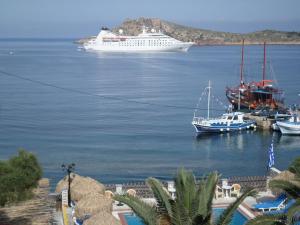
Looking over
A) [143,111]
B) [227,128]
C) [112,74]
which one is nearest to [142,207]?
[227,128]

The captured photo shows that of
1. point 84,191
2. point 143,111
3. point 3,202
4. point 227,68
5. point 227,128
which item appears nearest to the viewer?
point 3,202

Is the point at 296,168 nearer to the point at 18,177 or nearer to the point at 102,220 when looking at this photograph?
the point at 102,220

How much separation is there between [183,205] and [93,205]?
5.46 meters

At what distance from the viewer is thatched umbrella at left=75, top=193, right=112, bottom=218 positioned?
459 inches

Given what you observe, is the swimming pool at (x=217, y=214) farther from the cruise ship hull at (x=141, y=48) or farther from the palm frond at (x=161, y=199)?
the cruise ship hull at (x=141, y=48)

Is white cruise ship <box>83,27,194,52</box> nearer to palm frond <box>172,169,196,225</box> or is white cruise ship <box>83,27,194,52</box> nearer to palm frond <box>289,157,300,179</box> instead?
palm frond <box>289,157,300,179</box>

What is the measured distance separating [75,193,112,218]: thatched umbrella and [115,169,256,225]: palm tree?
4859 millimetres

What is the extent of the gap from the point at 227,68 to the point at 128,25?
119 meters

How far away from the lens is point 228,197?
13867 millimetres

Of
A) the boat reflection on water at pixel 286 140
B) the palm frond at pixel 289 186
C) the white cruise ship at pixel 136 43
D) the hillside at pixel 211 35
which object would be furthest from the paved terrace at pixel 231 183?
the hillside at pixel 211 35

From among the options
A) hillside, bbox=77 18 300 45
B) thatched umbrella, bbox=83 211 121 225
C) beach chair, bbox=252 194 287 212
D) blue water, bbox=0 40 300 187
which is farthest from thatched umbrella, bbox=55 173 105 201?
hillside, bbox=77 18 300 45

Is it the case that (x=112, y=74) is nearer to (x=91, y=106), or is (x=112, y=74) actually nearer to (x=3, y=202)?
(x=91, y=106)

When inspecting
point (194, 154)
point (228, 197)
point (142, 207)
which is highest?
point (142, 207)

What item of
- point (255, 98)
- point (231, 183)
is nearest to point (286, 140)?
point (255, 98)
